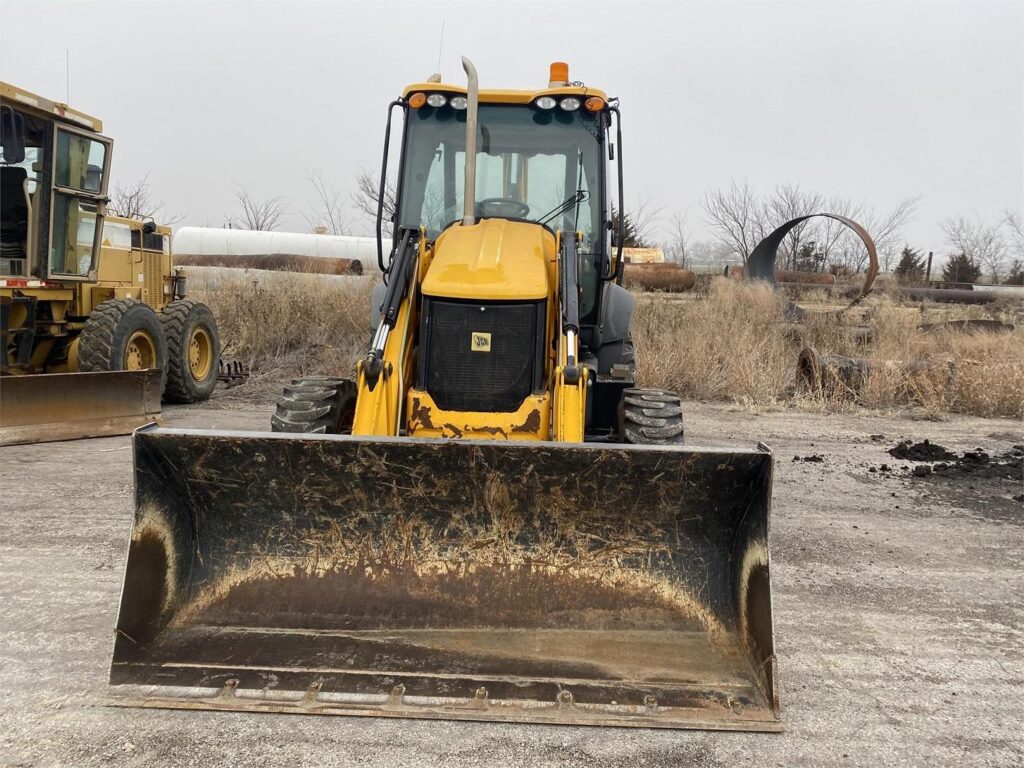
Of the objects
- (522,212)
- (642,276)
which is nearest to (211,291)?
(642,276)

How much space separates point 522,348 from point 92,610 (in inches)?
93.0

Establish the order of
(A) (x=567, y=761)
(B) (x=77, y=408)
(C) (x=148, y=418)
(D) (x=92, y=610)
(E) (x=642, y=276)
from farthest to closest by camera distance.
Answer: (E) (x=642, y=276) → (C) (x=148, y=418) → (B) (x=77, y=408) → (D) (x=92, y=610) → (A) (x=567, y=761)

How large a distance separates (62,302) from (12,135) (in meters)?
1.64

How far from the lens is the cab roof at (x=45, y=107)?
21.0 ft

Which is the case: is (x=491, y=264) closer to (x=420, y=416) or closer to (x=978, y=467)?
(x=420, y=416)

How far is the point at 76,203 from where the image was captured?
7.36 m

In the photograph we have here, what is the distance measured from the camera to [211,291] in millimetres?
14828

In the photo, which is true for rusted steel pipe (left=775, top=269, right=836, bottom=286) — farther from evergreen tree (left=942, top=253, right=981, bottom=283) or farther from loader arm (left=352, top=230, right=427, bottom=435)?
loader arm (left=352, top=230, right=427, bottom=435)

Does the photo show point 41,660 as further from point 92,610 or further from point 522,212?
point 522,212

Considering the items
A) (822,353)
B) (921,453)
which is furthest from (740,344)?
(921,453)

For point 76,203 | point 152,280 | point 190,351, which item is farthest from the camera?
point 152,280

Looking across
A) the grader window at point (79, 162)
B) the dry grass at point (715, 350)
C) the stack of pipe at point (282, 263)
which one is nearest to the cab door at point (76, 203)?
the grader window at point (79, 162)

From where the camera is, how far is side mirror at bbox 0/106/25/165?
6.44m

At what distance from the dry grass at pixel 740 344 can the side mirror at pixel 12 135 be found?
16.6ft
